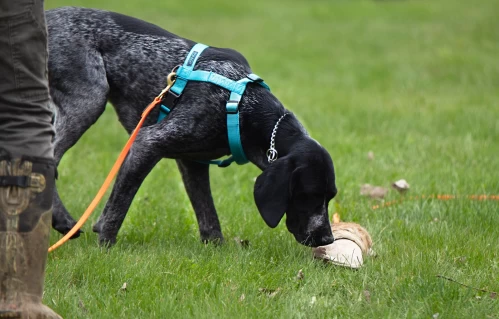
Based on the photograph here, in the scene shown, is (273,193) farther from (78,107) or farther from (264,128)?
(78,107)

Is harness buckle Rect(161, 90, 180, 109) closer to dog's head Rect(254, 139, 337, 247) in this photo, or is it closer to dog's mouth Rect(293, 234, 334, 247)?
dog's head Rect(254, 139, 337, 247)

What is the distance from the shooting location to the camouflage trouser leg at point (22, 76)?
3.35 metres

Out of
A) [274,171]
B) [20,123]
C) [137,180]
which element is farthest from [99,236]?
[20,123]

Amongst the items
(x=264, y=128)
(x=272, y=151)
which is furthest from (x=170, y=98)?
(x=272, y=151)

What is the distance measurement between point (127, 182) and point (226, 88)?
89 cm

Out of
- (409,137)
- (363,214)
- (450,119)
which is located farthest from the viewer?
(450,119)

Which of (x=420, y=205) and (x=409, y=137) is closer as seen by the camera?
(x=420, y=205)

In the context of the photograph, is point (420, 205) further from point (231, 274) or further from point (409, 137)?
point (409, 137)

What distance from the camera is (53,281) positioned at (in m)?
4.23

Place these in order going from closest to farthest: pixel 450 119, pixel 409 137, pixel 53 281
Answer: pixel 53 281 < pixel 409 137 < pixel 450 119

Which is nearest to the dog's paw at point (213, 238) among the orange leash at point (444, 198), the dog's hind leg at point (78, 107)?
the dog's hind leg at point (78, 107)

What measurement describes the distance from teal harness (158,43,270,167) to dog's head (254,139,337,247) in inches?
16.0

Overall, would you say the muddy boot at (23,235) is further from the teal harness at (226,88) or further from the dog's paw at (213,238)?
the dog's paw at (213,238)

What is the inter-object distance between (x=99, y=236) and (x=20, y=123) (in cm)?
190
